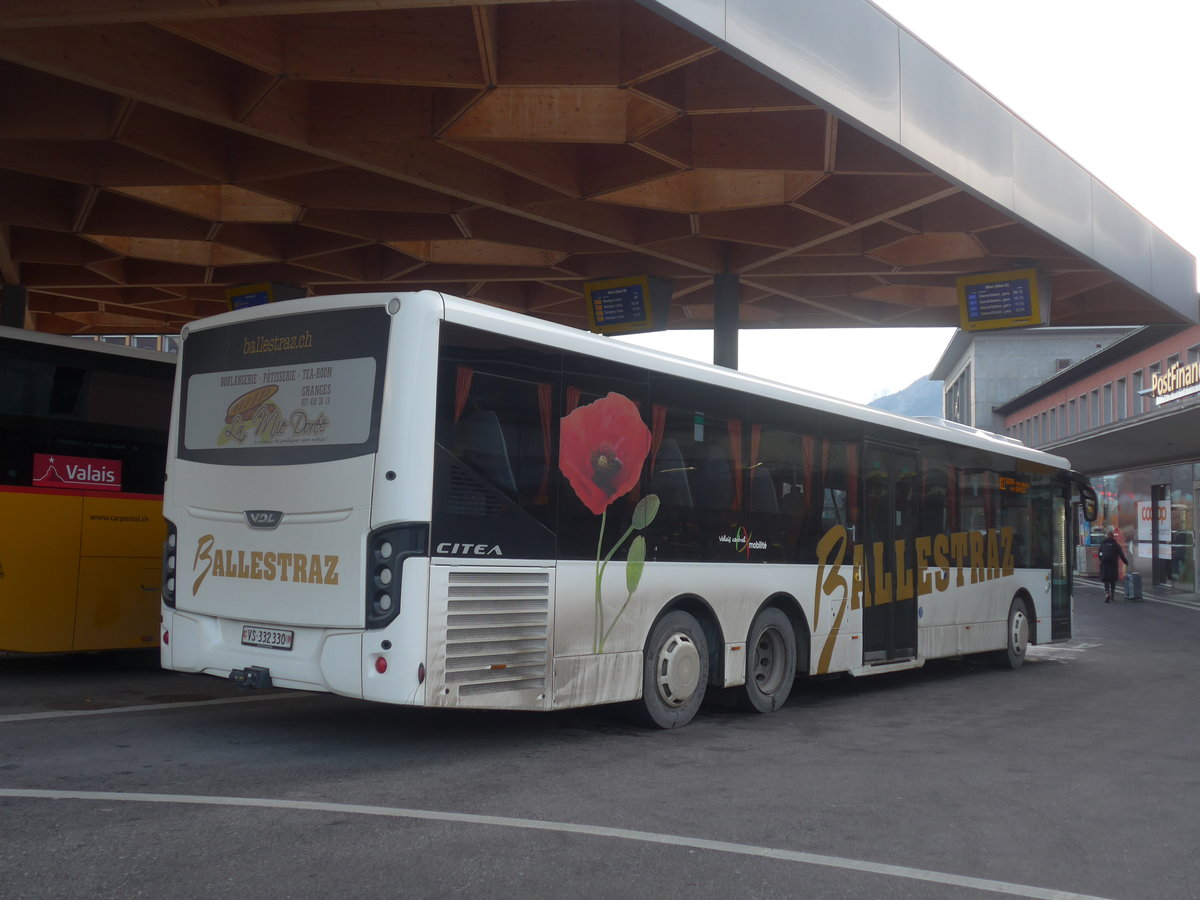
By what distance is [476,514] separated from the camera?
286 inches

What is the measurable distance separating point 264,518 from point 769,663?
15.7 feet

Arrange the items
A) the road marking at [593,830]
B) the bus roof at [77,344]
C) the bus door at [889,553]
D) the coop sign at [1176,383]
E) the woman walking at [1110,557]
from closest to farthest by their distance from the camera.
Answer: the road marking at [593,830], the bus roof at [77,344], the bus door at [889,553], the woman walking at [1110,557], the coop sign at [1176,383]

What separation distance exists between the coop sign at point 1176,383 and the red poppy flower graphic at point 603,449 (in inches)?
1169

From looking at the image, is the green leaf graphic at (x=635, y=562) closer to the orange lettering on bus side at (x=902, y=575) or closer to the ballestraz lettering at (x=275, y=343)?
the ballestraz lettering at (x=275, y=343)

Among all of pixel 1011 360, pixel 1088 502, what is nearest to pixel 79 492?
pixel 1088 502

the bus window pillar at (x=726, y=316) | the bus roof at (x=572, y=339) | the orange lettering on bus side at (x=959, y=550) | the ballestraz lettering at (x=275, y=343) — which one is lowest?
the orange lettering on bus side at (x=959, y=550)

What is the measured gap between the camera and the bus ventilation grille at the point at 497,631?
23.3ft

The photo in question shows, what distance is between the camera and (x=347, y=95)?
1195 cm

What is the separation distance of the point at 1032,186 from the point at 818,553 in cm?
615

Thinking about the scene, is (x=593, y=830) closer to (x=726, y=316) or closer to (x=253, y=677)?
(x=253, y=677)

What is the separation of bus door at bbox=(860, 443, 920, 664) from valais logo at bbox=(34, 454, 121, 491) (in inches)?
282

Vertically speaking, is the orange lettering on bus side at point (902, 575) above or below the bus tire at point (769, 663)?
above

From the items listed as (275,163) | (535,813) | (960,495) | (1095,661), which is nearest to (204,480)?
(535,813)

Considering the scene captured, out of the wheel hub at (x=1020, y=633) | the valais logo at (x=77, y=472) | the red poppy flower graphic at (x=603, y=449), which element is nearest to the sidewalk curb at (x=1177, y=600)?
the wheel hub at (x=1020, y=633)
